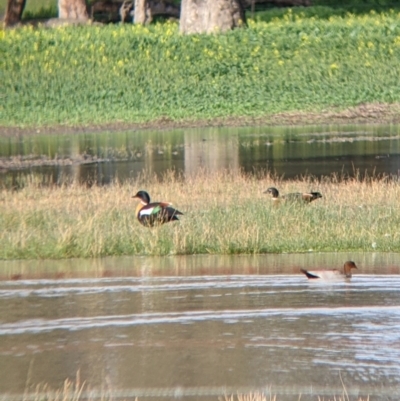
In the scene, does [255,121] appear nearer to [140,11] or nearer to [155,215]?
[140,11]

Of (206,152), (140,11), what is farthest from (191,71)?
(206,152)

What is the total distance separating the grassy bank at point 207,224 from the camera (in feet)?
45.2

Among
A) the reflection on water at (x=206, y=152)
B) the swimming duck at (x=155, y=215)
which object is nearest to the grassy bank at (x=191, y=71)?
the reflection on water at (x=206, y=152)

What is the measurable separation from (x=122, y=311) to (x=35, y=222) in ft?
15.7

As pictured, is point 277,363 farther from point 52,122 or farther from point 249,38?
point 249,38

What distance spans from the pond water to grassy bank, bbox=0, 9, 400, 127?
20701 mm

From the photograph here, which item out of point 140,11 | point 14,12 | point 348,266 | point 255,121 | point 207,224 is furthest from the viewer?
point 14,12

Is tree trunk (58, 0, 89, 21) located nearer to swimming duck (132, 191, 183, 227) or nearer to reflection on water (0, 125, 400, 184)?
reflection on water (0, 125, 400, 184)

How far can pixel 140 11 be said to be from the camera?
1732 inches

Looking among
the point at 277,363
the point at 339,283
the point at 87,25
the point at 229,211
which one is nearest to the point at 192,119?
the point at 87,25

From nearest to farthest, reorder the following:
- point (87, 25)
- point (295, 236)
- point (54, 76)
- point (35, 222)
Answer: point (295, 236)
point (35, 222)
point (54, 76)
point (87, 25)

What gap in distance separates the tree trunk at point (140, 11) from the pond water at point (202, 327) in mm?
31011

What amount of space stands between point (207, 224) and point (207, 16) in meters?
25.8

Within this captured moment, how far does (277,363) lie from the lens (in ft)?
29.7
